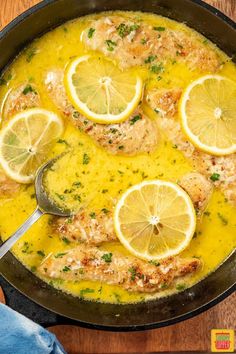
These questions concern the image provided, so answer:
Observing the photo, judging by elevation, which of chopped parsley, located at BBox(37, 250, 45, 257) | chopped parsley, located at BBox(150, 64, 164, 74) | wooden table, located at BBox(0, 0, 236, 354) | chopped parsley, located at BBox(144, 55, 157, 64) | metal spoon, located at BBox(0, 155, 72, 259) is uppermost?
chopped parsley, located at BBox(144, 55, 157, 64)

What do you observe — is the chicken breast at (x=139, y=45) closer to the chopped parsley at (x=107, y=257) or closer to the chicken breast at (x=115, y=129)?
the chicken breast at (x=115, y=129)

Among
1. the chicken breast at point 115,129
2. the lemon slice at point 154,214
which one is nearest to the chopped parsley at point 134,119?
the chicken breast at point 115,129

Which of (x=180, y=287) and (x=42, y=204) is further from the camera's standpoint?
(x=180, y=287)

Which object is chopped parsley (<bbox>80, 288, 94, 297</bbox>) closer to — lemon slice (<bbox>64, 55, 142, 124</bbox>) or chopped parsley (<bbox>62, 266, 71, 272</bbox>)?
chopped parsley (<bbox>62, 266, 71, 272</bbox>)

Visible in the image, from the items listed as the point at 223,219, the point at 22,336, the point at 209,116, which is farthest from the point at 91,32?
the point at 22,336

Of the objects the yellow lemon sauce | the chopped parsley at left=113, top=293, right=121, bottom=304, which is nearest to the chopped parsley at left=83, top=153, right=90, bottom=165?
the yellow lemon sauce

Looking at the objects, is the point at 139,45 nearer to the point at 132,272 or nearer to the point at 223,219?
the point at 223,219
